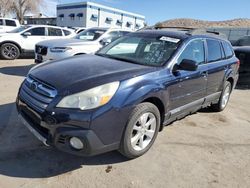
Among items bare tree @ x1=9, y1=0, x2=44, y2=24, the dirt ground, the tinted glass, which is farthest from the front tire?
bare tree @ x1=9, y1=0, x2=44, y2=24

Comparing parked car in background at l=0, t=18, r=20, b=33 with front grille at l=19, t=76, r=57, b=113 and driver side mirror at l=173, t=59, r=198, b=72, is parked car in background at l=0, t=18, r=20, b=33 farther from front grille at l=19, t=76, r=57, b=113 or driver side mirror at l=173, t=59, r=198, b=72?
driver side mirror at l=173, t=59, r=198, b=72

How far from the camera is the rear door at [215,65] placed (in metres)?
5.23

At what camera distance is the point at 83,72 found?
3617mm

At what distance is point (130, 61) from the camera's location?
4277 mm

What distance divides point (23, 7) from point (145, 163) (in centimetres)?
4530

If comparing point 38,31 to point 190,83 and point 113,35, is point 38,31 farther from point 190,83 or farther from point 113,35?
point 190,83

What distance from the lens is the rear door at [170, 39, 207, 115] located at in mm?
4266

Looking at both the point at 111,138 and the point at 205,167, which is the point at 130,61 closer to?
the point at 111,138

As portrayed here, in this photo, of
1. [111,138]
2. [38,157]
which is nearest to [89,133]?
[111,138]

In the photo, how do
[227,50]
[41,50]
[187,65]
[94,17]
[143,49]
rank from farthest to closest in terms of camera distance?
[94,17] < [41,50] < [227,50] < [143,49] < [187,65]

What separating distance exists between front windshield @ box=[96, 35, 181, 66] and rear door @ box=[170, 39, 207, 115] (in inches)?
9.8

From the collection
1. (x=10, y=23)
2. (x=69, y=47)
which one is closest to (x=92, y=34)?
(x=69, y=47)

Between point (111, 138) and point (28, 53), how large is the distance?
32.6ft

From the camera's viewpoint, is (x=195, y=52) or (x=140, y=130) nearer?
(x=140, y=130)
